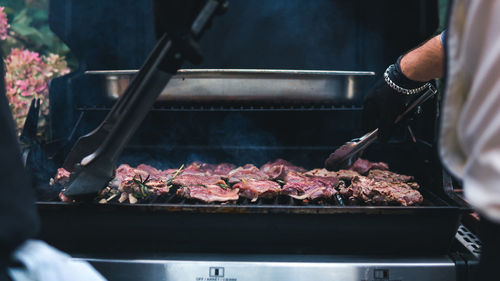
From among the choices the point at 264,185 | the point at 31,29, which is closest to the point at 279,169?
the point at 264,185

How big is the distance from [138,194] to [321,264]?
3.08ft

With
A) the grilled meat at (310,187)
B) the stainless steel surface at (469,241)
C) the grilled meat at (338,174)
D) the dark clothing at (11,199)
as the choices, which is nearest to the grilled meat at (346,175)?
the grilled meat at (338,174)

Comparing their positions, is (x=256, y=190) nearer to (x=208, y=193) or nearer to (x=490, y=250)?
(x=208, y=193)

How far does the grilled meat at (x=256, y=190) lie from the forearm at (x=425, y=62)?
0.86 m

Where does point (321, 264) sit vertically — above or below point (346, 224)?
below

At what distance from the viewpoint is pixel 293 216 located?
1.69m

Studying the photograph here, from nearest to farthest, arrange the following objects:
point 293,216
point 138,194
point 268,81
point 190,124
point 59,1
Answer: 1. point 293,216
2. point 138,194
3. point 268,81
4. point 59,1
5. point 190,124

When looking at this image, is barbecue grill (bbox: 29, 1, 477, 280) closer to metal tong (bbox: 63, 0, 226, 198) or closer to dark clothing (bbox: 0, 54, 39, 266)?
metal tong (bbox: 63, 0, 226, 198)

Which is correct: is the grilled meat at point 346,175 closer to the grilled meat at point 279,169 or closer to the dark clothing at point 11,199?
the grilled meat at point 279,169

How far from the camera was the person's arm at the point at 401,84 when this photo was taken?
1715mm

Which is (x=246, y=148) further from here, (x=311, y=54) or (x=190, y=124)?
(x=311, y=54)

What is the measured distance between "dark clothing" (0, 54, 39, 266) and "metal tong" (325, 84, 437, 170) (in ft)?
5.43

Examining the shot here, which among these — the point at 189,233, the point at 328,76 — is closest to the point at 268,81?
the point at 328,76

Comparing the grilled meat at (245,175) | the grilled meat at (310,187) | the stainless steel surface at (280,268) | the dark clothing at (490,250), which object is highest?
the grilled meat at (245,175)
